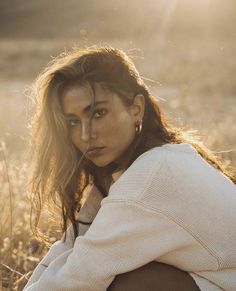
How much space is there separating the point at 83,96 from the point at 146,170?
52cm

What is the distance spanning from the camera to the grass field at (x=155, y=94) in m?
4.19

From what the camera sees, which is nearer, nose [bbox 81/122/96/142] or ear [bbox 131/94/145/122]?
nose [bbox 81/122/96/142]

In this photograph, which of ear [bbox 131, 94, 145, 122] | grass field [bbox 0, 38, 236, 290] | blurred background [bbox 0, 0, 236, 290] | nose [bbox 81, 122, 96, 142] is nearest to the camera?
nose [bbox 81, 122, 96, 142]

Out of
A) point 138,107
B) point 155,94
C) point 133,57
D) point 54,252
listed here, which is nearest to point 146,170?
point 138,107

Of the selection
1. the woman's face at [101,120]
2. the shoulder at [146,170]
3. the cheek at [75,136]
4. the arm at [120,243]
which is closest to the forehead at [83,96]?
the woman's face at [101,120]

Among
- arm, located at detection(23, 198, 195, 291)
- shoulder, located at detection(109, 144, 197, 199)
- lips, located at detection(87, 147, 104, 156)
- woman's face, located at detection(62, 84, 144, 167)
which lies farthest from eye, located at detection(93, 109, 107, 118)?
arm, located at detection(23, 198, 195, 291)

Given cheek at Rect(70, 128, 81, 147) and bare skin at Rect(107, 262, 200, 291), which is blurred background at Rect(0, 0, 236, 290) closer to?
cheek at Rect(70, 128, 81, 147)

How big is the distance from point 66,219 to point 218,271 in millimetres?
1025

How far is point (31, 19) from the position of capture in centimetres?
4497

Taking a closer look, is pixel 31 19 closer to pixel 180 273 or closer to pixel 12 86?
pixel 12 86

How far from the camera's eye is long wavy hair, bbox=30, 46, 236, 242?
10.6 feet

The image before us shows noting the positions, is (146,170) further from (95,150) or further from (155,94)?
(155,94)

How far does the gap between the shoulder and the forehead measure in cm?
35

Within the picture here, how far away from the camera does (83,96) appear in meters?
3.19
